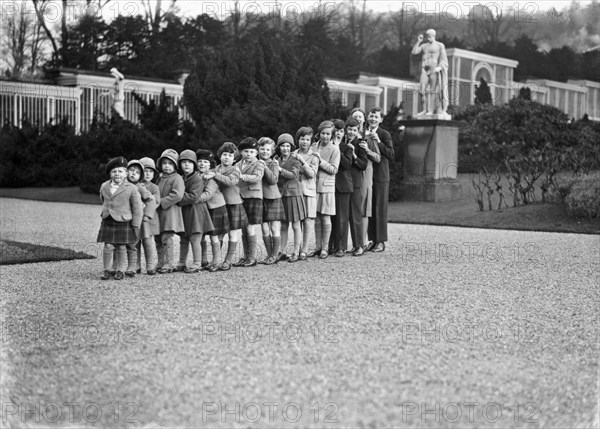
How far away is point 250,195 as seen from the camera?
34.3 ft

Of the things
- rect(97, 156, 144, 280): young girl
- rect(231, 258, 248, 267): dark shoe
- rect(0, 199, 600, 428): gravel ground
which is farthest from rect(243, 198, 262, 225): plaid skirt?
rect(97, 156, 144, 280): young girl

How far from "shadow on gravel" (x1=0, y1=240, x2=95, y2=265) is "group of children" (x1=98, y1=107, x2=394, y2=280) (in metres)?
1.13

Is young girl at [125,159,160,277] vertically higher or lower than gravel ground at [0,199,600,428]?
higher

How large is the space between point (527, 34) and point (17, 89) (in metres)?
34.1

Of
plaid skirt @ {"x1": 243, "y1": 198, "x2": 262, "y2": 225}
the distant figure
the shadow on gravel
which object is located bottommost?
the shadow on gravel

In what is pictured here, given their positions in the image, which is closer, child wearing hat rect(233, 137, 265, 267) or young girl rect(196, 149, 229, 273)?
young girl rect(196, 149, 229, 273)

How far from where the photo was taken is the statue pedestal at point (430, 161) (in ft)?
74.9

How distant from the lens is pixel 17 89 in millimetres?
33406

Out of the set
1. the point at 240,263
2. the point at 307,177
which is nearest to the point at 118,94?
the point at 307,177

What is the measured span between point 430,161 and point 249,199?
13.1 m

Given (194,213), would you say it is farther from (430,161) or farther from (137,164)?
(430,161)

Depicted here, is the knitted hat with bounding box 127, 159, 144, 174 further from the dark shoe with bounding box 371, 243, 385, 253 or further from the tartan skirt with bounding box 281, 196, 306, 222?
the dark shoe with bounding box 371, 243, 385, 253

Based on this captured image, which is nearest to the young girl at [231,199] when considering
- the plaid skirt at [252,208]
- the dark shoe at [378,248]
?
the plaid skirt at [252,208]

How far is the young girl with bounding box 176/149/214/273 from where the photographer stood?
980 centimetres
